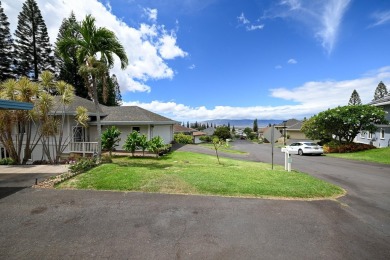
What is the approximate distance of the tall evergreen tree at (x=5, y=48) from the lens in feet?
107

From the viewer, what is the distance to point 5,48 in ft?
111

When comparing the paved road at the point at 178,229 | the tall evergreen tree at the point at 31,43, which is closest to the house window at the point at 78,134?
the paved road at the point at 178,229

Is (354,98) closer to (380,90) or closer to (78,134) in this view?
(380,90)

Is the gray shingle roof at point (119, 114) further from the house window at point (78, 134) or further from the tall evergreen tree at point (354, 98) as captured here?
the tall evergreen tree at point (354, 98)

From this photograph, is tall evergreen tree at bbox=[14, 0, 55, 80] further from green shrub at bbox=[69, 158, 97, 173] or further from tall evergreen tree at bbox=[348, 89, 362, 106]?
tall evergreen tree at bbox=[348, 89, 362, 106]

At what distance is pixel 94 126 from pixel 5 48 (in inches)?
1082

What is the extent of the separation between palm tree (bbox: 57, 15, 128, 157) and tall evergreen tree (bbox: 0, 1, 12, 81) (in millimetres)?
30938

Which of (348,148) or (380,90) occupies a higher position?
(380,90)

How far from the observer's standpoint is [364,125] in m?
24.7

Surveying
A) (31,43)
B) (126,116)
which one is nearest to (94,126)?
(126,116)

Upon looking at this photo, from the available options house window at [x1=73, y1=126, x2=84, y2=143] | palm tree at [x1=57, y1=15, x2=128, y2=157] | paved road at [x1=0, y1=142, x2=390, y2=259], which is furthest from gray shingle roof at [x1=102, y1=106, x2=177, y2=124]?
paved road at [x1=0, y1=142, x2=390, y2=259]

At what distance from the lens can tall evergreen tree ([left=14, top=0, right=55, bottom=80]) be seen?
33.8m

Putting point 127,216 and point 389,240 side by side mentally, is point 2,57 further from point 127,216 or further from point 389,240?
point 389,240

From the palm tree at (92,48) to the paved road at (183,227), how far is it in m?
6.81
